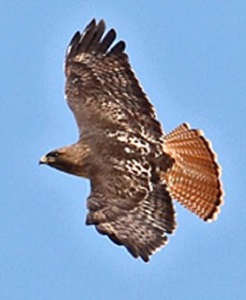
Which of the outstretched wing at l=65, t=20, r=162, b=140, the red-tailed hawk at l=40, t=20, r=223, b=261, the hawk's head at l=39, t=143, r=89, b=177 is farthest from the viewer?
the outstretched wing at l=65, t=20, r=162, b=140

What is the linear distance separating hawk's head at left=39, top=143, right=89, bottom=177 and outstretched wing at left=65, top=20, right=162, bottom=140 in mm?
281

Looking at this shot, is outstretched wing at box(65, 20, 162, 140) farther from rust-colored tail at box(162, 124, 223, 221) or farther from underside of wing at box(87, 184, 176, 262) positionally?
underside of wing at box(87, 184, 176, 262)

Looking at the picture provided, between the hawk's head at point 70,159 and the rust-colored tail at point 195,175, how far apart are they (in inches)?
36.9

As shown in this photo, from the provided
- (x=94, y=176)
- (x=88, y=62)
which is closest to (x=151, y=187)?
(x=94, y=176)

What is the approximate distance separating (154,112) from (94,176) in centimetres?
108

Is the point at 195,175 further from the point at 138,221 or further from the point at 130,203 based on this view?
the point at 138,221

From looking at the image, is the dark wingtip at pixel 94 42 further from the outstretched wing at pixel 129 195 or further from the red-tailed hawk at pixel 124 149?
the outstretched wing at pixel 129 195

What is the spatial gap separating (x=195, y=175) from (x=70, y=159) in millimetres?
1389

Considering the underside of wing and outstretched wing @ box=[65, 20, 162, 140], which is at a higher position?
outstretched wing @ box=[65, 20, 162, 140]

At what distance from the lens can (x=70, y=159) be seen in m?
19.3

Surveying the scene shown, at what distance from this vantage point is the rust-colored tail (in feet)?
64.2

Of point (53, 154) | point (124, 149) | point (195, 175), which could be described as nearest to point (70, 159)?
point (53, 154)

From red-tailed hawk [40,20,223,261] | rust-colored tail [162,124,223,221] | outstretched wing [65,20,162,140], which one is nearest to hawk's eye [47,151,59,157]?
red-tailed hawk [40,20,223,261]

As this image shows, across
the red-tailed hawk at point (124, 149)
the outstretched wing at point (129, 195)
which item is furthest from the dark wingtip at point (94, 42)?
the outstretched wing at point (129, 195)
